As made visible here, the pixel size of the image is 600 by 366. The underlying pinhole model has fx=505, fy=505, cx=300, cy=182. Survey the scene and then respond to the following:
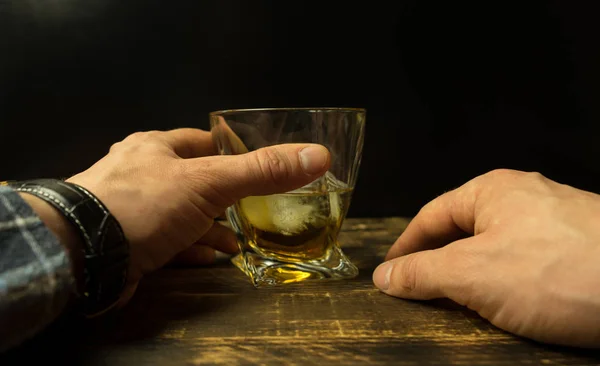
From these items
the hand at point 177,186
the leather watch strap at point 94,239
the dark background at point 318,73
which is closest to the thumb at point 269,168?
the hand at point 177,186

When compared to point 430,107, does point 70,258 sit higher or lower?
lower

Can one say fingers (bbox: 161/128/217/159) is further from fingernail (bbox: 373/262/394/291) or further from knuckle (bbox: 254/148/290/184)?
fingernail (bbox: 373/262/394/291)

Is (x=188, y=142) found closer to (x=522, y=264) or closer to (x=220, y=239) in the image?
(x=220, y=239)

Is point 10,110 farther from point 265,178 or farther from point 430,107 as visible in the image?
point 430,107

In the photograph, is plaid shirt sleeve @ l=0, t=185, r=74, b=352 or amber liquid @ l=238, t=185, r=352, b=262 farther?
amber liquid @ l=238, t=185, r=352, b=262

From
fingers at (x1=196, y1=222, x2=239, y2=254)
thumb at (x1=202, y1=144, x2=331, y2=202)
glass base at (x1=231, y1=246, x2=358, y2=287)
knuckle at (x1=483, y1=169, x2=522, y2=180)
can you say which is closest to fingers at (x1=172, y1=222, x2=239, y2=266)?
fingers at (x1=196, y1=222, x2=239, y2=254)

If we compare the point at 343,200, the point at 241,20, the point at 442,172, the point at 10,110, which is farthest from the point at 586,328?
the point at 10,110

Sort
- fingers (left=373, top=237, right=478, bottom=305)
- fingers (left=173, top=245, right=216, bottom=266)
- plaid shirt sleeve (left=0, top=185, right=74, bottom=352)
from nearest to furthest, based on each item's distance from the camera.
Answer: plaid shirt sleeve (left=0, top=185, right=74, bottom=352) < fingers (left=373, top=237, right=478, bottom=305) < fingers (left=173, top=245, right=216, bottom=266)
